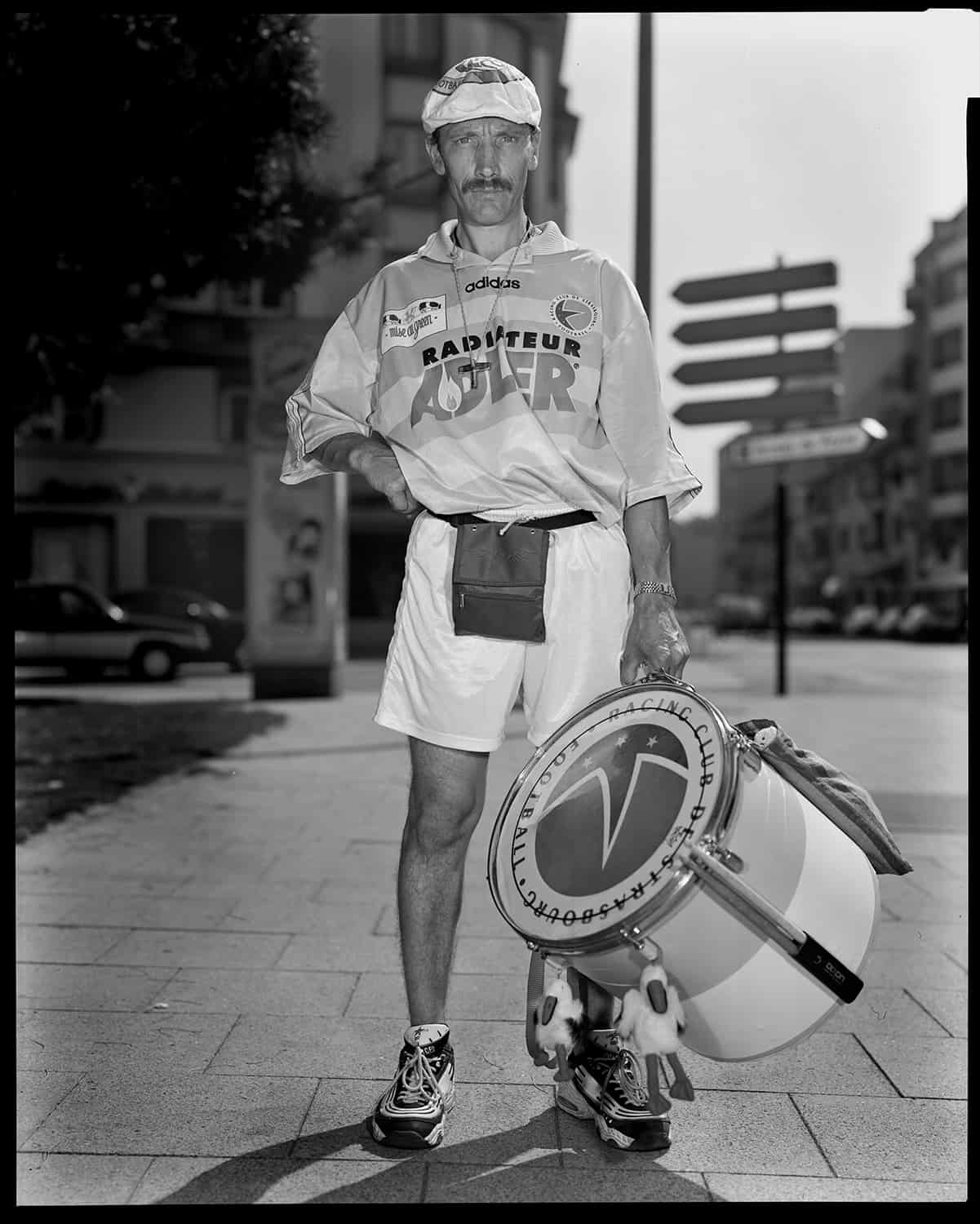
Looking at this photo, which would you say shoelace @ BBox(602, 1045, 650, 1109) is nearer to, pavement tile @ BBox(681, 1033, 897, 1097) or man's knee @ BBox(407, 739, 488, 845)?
pavement tile @ BBox(681, 1033, 897, 1097)

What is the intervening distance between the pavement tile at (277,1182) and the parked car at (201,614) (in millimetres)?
17762

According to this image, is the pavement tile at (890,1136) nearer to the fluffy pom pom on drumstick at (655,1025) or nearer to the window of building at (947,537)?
the fluffy pom pom on drumstick at (655,1025)

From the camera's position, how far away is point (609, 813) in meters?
2.28

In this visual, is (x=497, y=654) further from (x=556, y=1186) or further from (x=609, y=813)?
(x=556, y=1186)

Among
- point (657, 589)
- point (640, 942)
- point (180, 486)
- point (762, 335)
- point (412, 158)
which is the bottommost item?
point (640, 942)

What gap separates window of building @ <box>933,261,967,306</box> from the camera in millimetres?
60312

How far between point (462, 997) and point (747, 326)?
845 centimetres

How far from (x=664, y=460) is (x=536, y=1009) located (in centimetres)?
107

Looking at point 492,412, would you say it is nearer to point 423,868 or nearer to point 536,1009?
point 423,868

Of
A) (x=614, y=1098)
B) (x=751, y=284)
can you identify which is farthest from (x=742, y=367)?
(x=614, y=1098)

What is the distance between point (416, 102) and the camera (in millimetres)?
28344

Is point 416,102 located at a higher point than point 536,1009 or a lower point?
higher

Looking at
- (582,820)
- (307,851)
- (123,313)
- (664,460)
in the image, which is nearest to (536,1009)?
(582,820)

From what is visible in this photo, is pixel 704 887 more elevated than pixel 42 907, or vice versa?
pixel 704 887
